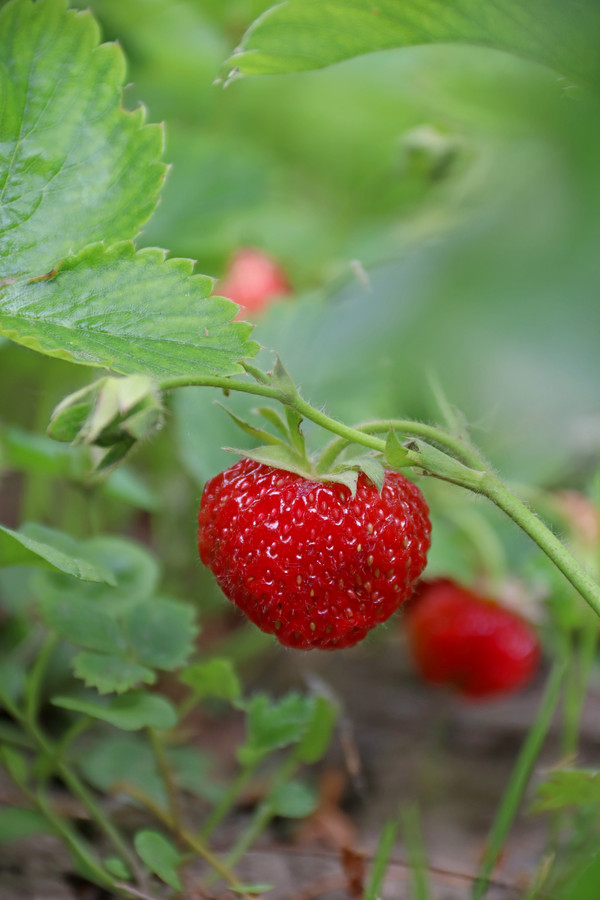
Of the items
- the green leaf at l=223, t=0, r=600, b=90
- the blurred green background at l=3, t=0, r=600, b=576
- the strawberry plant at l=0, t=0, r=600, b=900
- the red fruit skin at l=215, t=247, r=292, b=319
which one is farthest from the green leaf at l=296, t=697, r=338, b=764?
the red fruit skin at l=215, t=247, r=292, b=319

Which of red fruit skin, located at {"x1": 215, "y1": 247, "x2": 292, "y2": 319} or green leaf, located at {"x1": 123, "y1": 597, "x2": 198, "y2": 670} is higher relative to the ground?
green leaf, located at {"x1": 123, "y1": 597, "x2": 198, "y2": 670}

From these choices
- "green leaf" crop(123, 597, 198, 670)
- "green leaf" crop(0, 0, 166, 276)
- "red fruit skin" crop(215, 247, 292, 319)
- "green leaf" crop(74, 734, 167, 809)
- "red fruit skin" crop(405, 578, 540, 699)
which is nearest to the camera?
"green leaf" crop(0, 0, 166, 276)

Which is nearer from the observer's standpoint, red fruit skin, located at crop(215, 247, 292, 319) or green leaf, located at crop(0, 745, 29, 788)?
green leaf, located at crop(0, 745, 29, 788)

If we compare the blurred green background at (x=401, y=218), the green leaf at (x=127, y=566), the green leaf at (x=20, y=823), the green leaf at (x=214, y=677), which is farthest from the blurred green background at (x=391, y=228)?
the green leaf at (x=20, y=823)

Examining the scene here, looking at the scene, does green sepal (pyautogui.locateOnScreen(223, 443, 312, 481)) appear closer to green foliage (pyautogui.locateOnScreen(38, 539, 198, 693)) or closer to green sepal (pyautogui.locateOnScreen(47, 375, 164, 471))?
green sepal (pyautogui.locateOnScreen(47, 375, 164, 471))

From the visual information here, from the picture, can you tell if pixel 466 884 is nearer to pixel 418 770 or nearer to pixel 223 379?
pixel 418 770

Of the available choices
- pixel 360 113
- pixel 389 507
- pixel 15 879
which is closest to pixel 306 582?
pixel 389 507

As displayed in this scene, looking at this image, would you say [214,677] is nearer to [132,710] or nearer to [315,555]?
[132,710]
